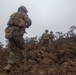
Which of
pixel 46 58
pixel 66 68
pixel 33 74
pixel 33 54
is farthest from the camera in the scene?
pixel 33 54

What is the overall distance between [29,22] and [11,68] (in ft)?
5.46

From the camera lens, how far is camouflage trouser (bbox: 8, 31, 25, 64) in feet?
29.8

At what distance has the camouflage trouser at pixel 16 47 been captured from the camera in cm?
909

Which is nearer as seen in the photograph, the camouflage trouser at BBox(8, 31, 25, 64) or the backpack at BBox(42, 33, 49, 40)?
the camouflage trouser at BBox(8, 31, 25, 64)

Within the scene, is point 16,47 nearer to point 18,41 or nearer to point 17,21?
point 18,41

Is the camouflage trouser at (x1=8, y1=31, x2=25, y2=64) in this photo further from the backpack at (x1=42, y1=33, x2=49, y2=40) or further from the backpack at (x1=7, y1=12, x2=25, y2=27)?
the backpack at (x1=42, y1=33, x2=49, y2=40)

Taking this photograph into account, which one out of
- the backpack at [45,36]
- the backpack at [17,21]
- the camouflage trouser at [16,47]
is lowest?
the camouflage trouser at [16,47]

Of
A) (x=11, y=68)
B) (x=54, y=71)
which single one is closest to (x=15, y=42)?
(x=11, y=68)

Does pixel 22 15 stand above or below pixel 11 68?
above

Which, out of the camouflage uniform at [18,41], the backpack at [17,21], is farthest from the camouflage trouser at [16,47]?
the backpack at [17,21]

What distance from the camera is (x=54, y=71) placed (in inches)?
357

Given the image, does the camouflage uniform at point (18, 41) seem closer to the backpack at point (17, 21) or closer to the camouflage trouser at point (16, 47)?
the camouflage trouser at point (16, 47)

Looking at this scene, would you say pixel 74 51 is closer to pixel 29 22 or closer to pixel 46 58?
pixel 46 58

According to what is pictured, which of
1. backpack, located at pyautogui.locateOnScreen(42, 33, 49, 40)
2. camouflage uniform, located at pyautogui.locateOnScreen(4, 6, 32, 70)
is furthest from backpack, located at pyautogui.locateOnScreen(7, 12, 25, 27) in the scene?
backpack, located at pyautogui.locateOnScreen(42, 33, 49, 40)
